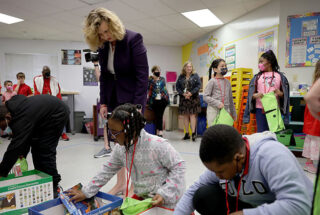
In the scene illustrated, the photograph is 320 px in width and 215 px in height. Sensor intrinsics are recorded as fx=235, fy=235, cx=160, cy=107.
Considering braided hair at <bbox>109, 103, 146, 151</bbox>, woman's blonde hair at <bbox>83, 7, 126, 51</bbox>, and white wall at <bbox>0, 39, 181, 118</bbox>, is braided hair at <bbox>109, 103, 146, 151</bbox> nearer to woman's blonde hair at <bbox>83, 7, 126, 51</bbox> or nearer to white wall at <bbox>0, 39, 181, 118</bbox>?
woman's blonde hair at <bbox>83, 7, 126, 51</bbox>

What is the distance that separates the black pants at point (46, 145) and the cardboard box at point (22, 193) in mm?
155

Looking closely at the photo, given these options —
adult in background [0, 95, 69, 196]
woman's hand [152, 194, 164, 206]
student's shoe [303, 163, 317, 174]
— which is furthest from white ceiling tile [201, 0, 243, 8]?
woman's hand [152, 194, 164, 206]

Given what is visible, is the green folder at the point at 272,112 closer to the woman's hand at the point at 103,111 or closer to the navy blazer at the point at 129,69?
the navy blazer at the point at 129,69

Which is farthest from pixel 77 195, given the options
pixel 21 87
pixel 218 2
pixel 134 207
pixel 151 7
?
pixel 21 87

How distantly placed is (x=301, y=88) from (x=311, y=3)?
46.7 inches

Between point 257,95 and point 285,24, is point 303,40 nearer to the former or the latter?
point 285,24

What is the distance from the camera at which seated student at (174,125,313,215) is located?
643mm

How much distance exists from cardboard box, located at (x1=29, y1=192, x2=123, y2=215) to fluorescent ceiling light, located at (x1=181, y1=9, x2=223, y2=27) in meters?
3.80

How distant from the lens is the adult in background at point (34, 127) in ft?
4.59

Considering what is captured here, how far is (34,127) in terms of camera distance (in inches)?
61.8

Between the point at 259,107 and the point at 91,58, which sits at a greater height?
the point at 91,58

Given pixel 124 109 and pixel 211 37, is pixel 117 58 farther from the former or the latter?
pixel 211 37

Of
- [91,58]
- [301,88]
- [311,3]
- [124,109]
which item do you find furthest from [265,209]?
[311,3]

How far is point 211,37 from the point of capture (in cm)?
535
